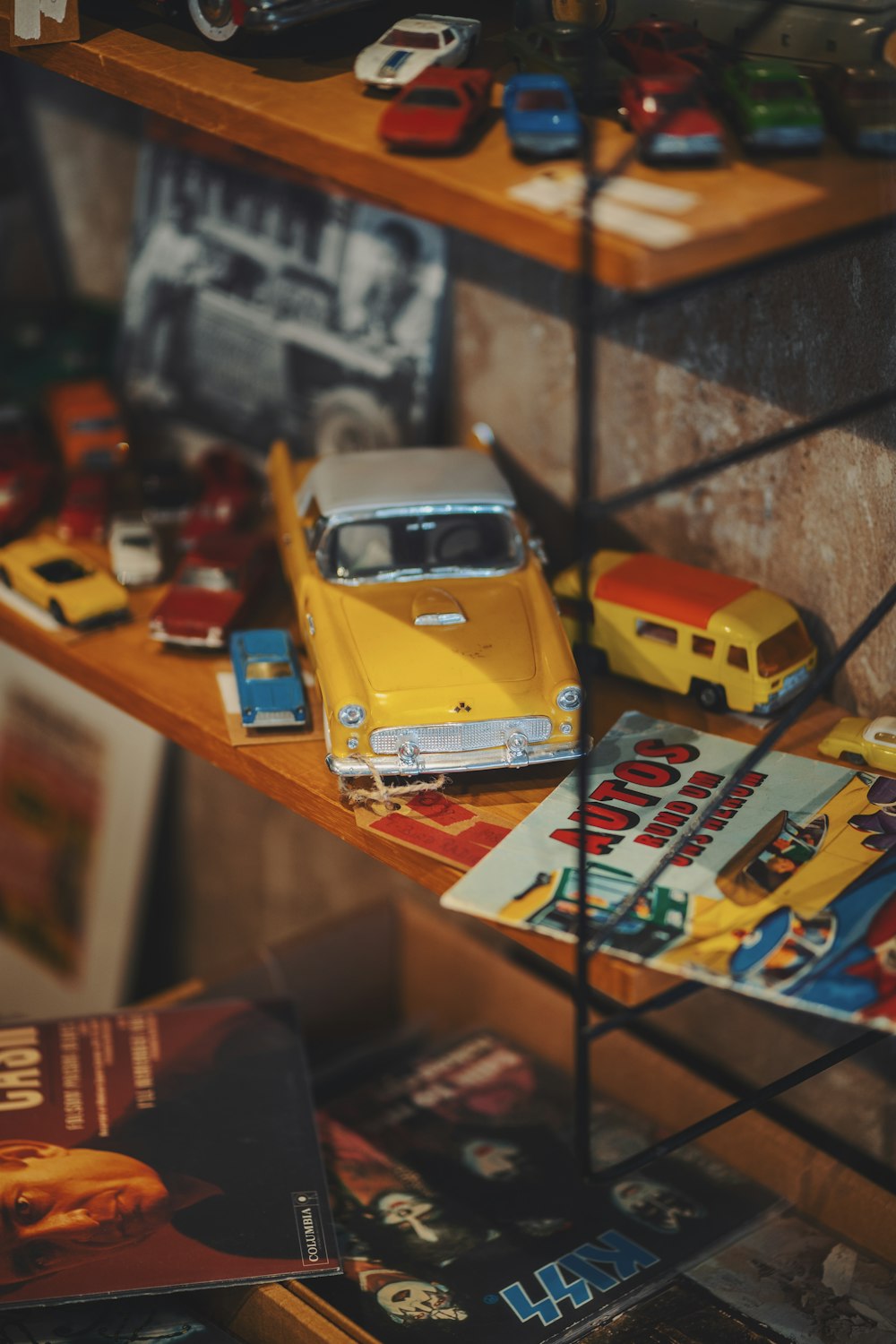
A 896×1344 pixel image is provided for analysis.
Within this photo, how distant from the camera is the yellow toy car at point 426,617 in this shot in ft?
5.87

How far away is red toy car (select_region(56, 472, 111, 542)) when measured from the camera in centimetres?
246

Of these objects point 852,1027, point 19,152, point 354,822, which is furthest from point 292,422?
point 852,1027

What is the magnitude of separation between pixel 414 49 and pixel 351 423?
3.21ft

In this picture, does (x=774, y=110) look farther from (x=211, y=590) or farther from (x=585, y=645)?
(x=211, y=590)

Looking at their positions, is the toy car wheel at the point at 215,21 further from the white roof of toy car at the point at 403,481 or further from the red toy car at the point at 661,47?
the white roof of toy car at the point at 403,481

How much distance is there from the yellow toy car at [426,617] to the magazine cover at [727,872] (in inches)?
5.0

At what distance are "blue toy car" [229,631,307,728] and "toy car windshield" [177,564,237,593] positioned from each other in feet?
0.40

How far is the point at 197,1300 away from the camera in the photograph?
1863mm

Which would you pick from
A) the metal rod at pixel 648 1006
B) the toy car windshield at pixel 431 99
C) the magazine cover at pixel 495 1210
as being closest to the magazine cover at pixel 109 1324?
the magazine cover at pixel 495 1210

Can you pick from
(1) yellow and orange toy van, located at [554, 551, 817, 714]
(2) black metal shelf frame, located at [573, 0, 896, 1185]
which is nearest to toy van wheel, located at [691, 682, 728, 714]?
(1) yellow and orange toy van, located at [554, 551, 817, 714]

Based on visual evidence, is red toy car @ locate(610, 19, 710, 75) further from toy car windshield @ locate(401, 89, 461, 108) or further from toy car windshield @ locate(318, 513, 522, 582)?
toy car windshield @ locate(318, 513, 522, 582)

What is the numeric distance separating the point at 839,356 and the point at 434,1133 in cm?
131

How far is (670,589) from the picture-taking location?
2.00 m

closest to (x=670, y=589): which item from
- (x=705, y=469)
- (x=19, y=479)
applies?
(x=705, y=469)
